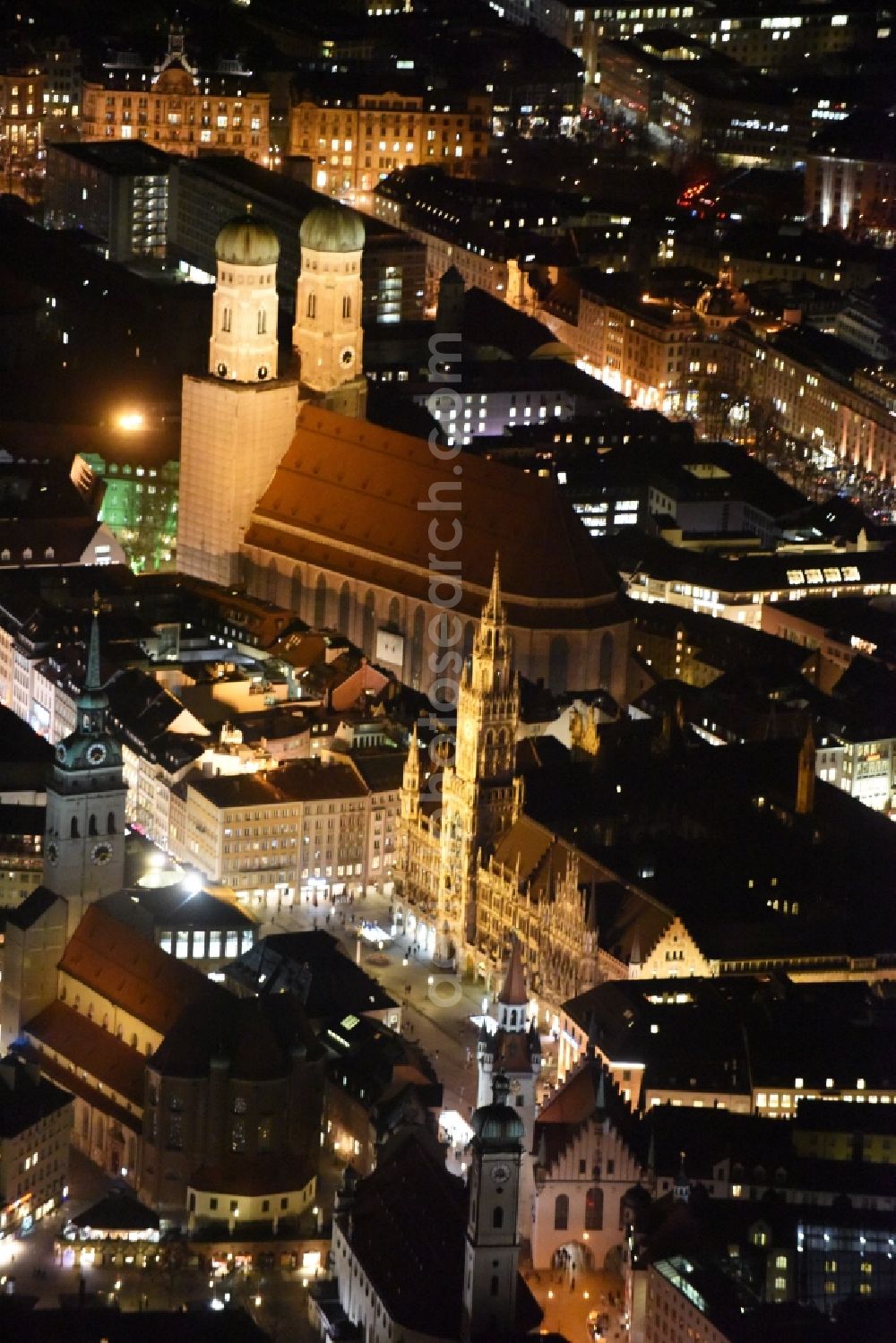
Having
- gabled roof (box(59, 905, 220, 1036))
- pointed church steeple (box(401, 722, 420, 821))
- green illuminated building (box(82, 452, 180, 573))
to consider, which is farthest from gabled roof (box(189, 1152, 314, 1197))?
green illuminated building (box(82, 452, 180, 573))

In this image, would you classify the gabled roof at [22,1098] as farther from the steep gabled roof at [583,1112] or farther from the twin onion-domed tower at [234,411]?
the twin onion-domed tower at [234,411]

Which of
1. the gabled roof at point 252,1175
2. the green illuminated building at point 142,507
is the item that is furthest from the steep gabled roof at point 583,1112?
the green illuminated building at point 142,507

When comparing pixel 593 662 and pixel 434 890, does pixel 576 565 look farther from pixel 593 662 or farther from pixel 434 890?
pixel 434 890

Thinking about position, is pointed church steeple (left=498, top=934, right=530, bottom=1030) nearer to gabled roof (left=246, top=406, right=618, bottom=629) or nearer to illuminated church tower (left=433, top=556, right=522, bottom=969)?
illuminated church tower (left=433, top=556, right=522, bottom=969)

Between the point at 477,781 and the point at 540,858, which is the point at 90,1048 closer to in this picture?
the point at 540,858

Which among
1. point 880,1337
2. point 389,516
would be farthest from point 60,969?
point 389,516

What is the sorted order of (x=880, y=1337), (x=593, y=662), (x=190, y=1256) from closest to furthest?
(x=880, y=1337) → (x=190, y=1256) → (x=593, y=662)
